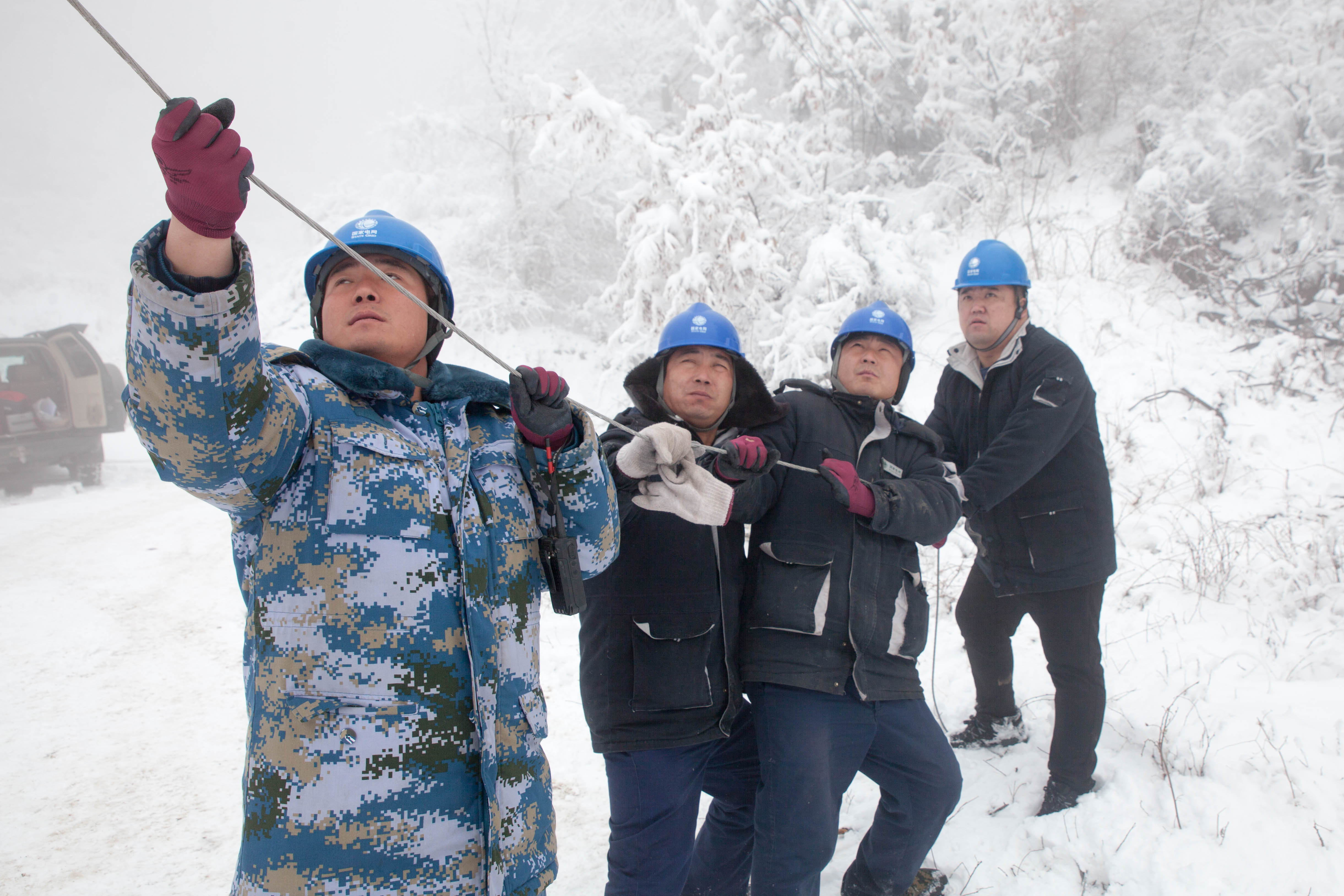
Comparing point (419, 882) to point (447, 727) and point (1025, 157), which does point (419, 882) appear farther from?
point (1025, 157)

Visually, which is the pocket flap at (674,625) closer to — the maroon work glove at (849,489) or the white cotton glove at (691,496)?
the white cotton glove at (691,496)

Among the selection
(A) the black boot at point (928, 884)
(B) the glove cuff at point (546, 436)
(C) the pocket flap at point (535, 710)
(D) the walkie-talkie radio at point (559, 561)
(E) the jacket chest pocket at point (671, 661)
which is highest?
(B) the glove cuff at point (546, 436)

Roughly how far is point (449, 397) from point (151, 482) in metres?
11.9

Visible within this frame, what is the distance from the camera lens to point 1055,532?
9.01 feet

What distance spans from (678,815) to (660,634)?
1.78 feet

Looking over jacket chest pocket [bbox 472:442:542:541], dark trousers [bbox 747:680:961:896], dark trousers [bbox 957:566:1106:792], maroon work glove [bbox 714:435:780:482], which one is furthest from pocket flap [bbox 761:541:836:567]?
dark trousers [bbox 957:566:1106:792]

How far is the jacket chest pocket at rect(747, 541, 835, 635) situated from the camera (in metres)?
2.16

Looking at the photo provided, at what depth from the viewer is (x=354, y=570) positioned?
131 centimetres

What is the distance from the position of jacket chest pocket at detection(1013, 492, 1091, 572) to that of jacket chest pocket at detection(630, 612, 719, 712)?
4.97 feet

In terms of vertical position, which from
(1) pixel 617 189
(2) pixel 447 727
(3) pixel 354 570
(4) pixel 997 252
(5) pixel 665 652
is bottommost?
(5) pixel 665 652

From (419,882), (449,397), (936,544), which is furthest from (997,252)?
(419,882)

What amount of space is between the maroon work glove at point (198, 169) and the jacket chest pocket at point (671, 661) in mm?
1529

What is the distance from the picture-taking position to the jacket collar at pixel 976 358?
9.56ft

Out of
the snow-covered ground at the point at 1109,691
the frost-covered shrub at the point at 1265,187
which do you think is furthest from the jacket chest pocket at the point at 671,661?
the frost-covered shrub at the point at 1265,187
